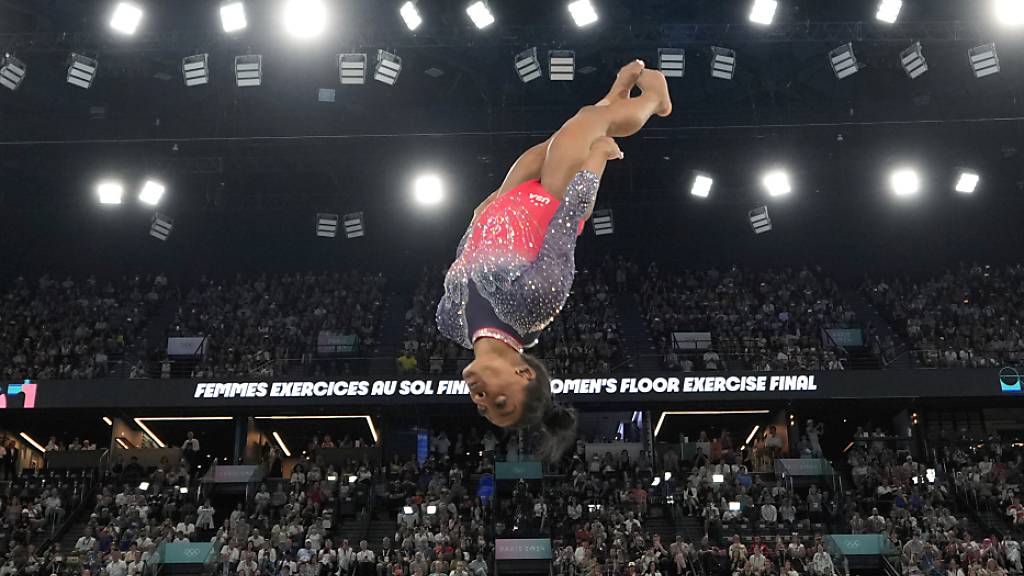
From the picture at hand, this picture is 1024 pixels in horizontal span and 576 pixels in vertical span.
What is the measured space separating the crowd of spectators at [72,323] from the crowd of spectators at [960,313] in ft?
54.0

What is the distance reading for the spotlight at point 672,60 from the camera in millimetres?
16091

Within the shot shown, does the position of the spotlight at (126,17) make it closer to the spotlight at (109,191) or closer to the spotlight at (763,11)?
the spotlight at (109,191)

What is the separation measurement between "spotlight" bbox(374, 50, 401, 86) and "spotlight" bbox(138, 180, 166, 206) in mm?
5711

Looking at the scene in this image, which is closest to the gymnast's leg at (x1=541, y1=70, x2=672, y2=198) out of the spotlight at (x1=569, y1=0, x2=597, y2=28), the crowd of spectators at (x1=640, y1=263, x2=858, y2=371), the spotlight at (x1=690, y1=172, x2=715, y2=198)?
the spotlight at (x1=569, y1=0, x2=597, y2=28)

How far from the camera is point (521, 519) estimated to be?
55.4 ft

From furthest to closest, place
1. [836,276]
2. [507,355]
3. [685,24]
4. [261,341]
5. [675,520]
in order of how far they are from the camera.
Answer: [836,276]
[261,341]
[675,520]
[685,24]
[507,355]

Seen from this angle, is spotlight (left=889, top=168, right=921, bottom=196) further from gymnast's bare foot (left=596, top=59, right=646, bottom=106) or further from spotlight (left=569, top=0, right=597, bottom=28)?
gymnast's bare foot (left=596, top=59, right=646, bottom=106)

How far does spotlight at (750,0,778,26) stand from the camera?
1491cm

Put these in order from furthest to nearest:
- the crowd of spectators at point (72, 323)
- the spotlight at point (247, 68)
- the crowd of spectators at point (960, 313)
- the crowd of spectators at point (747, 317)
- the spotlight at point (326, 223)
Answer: the spotlight at point (326, 223) < the crowd of spectators at point (72, 323) < the crowd of spectators at point (747, 317) < the crowd of spectators at point (960, 313) < the spotlight at point (247, 68)

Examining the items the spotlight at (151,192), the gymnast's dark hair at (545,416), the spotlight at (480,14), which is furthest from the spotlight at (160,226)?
the gymnast's dark hair at (545,416)

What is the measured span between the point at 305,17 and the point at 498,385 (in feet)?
35.8

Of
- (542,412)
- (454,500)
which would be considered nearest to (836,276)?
(454,500)

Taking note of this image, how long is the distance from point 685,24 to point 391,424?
11441 mm

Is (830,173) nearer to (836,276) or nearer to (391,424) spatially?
(836,276)
